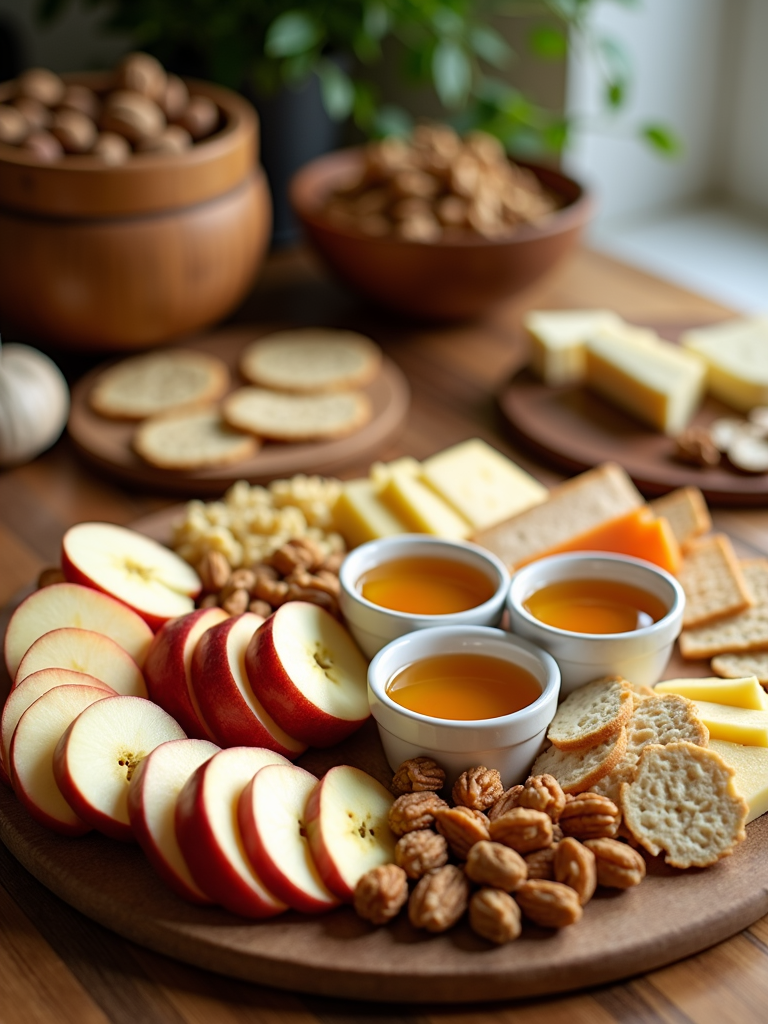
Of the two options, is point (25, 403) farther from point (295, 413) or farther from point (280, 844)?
point (280, 844)

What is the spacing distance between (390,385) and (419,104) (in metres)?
1.47

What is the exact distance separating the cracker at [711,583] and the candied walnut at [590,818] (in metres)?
0.46

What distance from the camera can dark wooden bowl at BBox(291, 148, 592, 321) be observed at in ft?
8.07

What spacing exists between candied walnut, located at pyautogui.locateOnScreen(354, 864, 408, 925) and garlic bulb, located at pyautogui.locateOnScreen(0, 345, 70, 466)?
4.09 feet

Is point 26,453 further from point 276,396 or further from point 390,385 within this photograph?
point 390,385

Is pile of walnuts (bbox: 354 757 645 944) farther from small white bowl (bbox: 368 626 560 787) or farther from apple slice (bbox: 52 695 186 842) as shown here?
apple slice (bbox: 52 695 186 842)

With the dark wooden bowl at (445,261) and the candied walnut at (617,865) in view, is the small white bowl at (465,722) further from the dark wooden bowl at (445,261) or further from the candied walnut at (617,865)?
the dark wooden bowl at (445,261)

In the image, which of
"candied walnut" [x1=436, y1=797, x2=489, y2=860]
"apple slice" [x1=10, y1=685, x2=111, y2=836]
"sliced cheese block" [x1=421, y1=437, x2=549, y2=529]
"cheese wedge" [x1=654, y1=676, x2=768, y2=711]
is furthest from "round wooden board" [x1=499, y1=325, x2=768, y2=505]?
"apple slice" [x1=10, y1=685, x2=111, y2=836]

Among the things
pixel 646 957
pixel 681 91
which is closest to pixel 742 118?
pixel 681 91

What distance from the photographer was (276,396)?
232 cm

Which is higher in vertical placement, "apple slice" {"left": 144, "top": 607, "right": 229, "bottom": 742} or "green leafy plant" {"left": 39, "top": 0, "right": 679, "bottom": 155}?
"green leafy plant" {"left": 39, "top": 0, "right": 679, "bottom": 155}

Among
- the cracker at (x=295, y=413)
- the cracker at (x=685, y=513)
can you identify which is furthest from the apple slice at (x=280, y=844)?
the cracker at (x=295, y=413)

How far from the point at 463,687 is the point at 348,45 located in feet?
6.86

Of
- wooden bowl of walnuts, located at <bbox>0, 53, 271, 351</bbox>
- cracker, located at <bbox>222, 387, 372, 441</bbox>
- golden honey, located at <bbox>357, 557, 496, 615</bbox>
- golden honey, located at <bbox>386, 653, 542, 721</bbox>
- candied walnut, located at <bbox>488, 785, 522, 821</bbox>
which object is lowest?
cracker, located at <bbox>222, 387, 372, 441</bbox>
